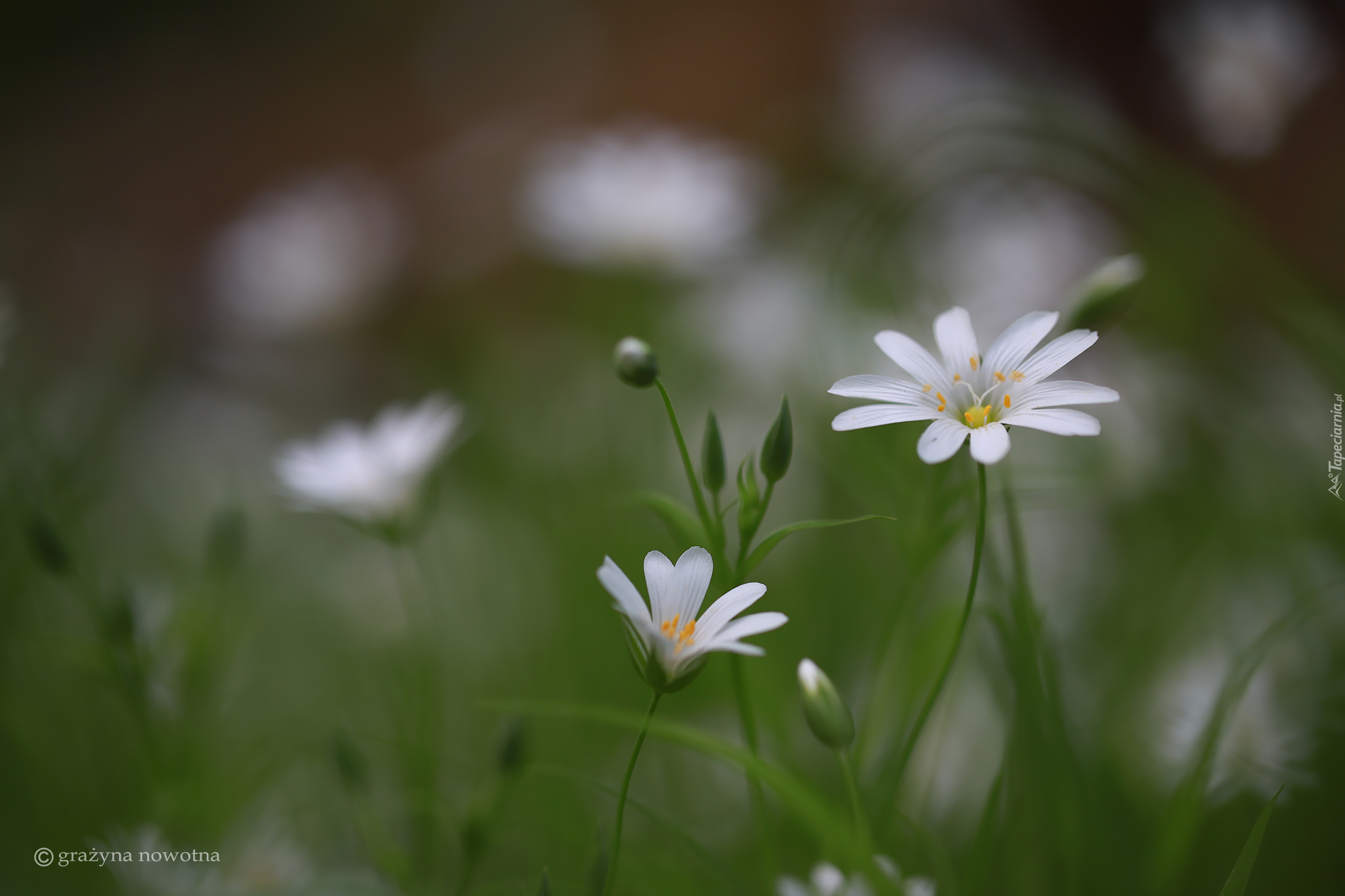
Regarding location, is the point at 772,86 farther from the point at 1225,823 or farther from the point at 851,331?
the point at 1225,823

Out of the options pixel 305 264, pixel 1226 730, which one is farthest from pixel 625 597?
pixel 305 264

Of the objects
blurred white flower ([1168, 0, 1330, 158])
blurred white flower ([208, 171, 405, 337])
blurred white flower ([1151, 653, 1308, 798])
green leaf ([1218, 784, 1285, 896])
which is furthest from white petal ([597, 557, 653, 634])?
blurred white flower ([208, 171, 405, 337])

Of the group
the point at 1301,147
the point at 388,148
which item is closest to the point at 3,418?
the point at 388,148

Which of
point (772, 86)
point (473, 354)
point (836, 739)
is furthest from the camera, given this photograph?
point (772, 86)

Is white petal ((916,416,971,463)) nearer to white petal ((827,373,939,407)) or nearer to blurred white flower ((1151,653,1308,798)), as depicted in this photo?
white petal ((827,373,939,407))

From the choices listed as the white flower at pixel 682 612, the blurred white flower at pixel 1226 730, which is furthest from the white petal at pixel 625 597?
the blurred white flower at pixel 1226 730

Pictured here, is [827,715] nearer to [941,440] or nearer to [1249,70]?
[941,440]
